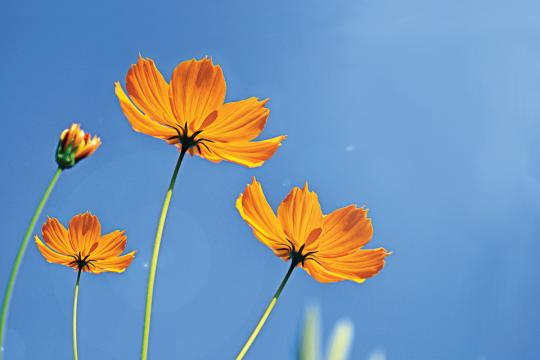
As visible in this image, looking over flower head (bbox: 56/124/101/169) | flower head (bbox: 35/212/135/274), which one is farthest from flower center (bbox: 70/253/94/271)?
flower head (bbox: 56/124/101/169)

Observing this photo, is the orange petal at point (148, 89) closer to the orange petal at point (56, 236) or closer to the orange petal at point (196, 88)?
the orange petal at point (196, 88)

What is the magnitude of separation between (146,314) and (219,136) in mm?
146

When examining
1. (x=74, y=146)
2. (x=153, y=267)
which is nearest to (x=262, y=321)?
(x=153, y=267)

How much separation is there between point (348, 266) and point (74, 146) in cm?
21

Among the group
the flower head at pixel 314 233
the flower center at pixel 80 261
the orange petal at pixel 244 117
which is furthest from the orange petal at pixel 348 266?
the flower center at pixel 80 261

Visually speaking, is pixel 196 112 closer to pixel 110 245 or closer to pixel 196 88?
pixel 196 88

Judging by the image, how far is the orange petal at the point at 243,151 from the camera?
34cm

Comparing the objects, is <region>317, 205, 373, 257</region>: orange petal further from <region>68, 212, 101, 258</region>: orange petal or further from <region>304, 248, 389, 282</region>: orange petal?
<region>68, 212, 101, 258</region>: orange petal

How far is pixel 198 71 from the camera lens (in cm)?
34

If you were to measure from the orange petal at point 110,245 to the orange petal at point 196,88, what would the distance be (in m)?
0.15

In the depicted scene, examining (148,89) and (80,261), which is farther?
(80,261)

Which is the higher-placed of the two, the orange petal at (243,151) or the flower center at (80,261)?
the orange petal at (243,151)

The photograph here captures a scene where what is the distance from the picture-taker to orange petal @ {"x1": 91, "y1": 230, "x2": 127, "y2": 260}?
0.45 metres

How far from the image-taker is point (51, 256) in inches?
18.3
